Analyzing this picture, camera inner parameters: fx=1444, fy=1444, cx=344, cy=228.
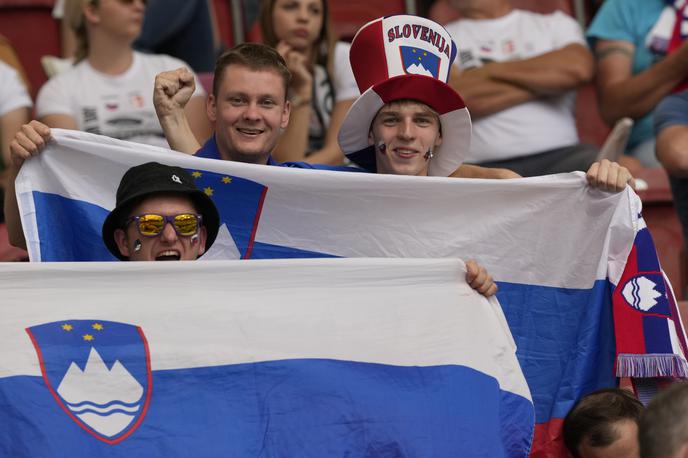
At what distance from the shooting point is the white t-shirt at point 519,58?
709 centimetres

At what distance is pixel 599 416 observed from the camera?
430 cm

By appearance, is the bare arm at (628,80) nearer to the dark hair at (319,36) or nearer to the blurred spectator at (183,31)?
the dark hair at (319,36)

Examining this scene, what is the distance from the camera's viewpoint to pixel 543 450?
14.5 feet

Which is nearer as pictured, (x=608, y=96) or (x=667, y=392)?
(x=667, y=392)

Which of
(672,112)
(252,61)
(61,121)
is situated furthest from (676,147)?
(61,121)

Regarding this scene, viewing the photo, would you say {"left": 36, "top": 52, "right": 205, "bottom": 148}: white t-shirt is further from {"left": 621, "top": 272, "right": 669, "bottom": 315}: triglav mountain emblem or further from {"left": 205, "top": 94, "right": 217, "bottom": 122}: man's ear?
{"left": 621, "top": 272, "right": 669, "bottom": 315}: triglav mountain emblem

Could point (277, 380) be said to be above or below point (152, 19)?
below

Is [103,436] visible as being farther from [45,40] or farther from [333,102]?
[45,40]

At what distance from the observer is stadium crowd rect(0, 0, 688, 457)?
14.2 ft

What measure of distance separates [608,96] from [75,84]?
8.80 ft

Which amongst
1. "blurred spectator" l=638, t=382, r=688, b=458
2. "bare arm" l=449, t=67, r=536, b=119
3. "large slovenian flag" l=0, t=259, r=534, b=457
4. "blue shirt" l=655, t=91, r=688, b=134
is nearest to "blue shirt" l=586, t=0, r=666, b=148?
"bare arm" l=449, t=67, r=536, b=119

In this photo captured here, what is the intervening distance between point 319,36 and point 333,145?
55 cm

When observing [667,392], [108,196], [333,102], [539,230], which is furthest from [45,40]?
[667,392]

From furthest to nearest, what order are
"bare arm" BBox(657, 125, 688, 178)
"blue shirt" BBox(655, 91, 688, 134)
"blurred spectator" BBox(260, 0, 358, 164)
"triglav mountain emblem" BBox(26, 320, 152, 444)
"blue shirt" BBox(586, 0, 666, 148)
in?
1. "blue shirt" BBox(586, 0, 666, 148)
2. "blurred spectator" BBox(260, 0, 358, 164)
3. "blue shirt" BBox(655, 91, 688, 134)
4. "bare arm" BBox(657, 125, 688, 178)
5. "triglav mountain emblem" BBox(26, 320, 152, 444)
